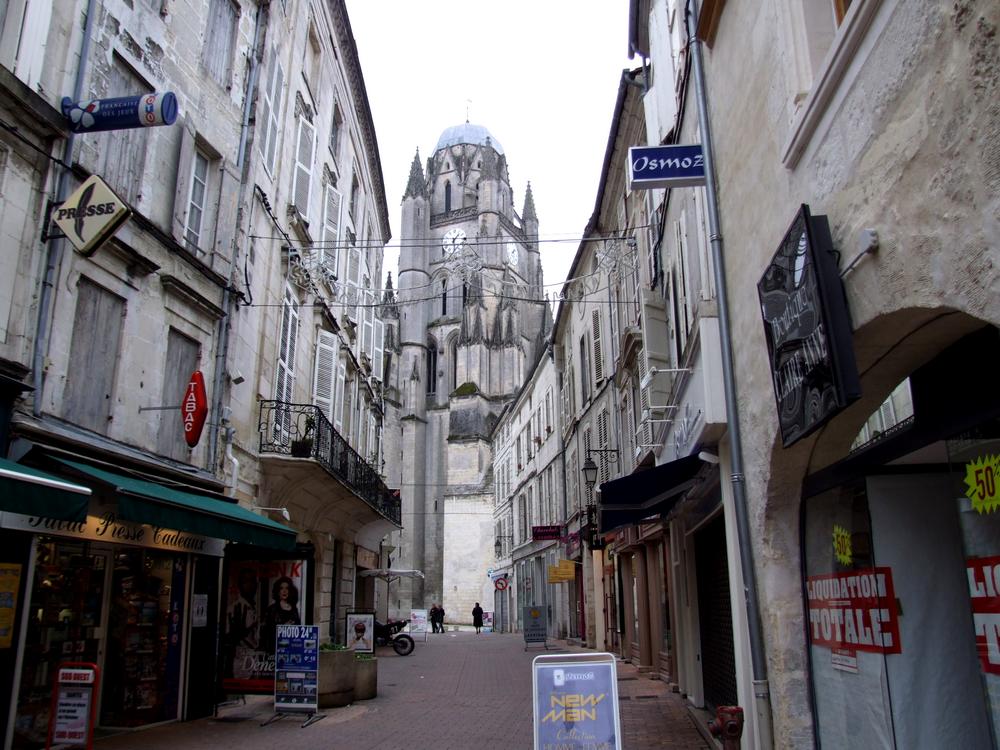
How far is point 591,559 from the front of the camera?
24297 millimetres

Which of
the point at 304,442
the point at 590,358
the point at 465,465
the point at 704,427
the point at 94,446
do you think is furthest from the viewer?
the point at 465,465

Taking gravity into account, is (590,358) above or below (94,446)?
above

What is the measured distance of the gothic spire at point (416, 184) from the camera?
73.7m

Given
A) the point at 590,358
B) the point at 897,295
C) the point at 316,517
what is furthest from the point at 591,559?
the point at 897,295

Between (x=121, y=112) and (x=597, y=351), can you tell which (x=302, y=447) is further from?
(x=597, y=351)

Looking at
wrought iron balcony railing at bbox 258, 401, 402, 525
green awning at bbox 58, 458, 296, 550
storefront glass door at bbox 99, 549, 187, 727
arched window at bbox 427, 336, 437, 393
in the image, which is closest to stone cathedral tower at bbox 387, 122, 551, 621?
arched window at bbox 427, 336, 437, 393

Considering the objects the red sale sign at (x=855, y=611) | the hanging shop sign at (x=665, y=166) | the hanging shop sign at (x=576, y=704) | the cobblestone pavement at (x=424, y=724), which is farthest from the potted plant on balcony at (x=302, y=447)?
the red sale sign at (x=855, y=611)

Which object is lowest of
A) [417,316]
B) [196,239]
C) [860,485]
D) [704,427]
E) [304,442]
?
[860,485]

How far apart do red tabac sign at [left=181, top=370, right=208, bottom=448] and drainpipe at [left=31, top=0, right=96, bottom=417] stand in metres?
2.29

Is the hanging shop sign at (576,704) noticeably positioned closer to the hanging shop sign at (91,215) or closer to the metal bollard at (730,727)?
the metal bollard at (730,727)

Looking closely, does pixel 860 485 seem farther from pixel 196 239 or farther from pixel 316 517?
pixel 316 517

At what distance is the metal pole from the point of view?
5.94 m

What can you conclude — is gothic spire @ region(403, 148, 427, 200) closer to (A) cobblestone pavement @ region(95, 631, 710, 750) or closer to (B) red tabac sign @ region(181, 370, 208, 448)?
(A) cobblestone pavement @ region(95, 631, 710, 750)

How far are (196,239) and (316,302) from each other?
501 cm
